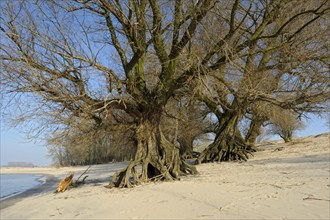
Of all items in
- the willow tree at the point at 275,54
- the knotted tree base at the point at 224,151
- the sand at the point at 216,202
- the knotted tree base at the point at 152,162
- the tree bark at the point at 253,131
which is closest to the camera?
the sand at the point at 216,202

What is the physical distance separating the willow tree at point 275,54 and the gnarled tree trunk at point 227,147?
3470mm

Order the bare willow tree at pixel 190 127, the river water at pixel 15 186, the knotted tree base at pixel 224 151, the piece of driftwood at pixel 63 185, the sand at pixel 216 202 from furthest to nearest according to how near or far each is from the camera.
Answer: the bare willow tree at pixel 190 127 < the knotted tree base at pixel 224 151 < the river water at pixel 15 186 < the piece of driftwood at pixel 63 185 < the sand at pixel 216 202

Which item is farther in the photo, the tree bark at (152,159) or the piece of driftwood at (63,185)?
the piece of driftwood at (63,185)

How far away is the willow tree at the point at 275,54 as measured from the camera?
30.8ft

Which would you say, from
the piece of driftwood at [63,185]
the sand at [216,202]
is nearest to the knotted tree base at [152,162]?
the sand at [216,202]

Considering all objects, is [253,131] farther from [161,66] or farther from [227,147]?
[161,66]

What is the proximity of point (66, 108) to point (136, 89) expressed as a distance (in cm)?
222

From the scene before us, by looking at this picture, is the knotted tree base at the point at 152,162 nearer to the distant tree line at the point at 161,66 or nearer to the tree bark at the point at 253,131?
the distant tree line at the point at 161,66

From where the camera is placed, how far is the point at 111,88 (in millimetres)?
9547

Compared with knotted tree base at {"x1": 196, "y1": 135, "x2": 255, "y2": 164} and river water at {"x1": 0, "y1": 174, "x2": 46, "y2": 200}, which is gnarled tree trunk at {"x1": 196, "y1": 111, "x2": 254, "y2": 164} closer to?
knotted tree base at {"x1": 196, "y1": 135, "x2": 255, "y2": 164}

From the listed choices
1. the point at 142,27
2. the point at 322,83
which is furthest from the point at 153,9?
the point at 322,83

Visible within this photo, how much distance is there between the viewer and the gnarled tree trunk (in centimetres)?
1602

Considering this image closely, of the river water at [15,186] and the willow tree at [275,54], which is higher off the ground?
the willow tree at [275,54]

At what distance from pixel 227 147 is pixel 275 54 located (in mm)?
5312
